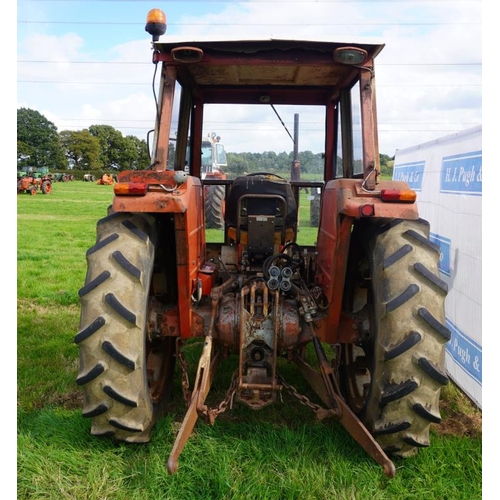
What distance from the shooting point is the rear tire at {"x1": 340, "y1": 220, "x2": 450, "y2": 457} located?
2.51 metres

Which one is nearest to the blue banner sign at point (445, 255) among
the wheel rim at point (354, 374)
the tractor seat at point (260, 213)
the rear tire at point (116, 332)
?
the wheel rim at point (354, 374)

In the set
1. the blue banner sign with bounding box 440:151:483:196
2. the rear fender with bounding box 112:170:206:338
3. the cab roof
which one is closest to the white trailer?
the blue banner sign with bounding box 440:151:483:196

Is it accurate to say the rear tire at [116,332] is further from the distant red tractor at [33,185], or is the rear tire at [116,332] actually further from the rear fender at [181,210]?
the distant red tractor at [33,185]

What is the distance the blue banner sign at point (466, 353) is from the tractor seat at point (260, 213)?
5.68ft

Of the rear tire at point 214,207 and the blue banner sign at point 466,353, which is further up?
the rear tire at point 214,207

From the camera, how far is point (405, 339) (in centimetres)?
250

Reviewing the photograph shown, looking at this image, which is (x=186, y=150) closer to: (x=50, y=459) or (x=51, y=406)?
(x=51, y=406)

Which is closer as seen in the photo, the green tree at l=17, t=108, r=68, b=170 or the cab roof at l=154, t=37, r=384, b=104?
the cab roof at l=154, t=37, r=384, b=104

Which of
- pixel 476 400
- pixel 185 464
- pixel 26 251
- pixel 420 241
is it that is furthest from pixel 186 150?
pixel 26 251

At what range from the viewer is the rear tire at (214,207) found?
4730 millimetres

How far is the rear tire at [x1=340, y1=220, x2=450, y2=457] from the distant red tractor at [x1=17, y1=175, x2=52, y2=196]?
26.8 metres

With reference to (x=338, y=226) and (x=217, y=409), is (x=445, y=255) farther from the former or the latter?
(x=217, y=409)

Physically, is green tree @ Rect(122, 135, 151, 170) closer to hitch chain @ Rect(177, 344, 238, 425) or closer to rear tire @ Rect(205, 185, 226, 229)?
rear tire @ Rect(205, 185, 226, 229)

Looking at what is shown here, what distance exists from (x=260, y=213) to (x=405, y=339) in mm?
1625
